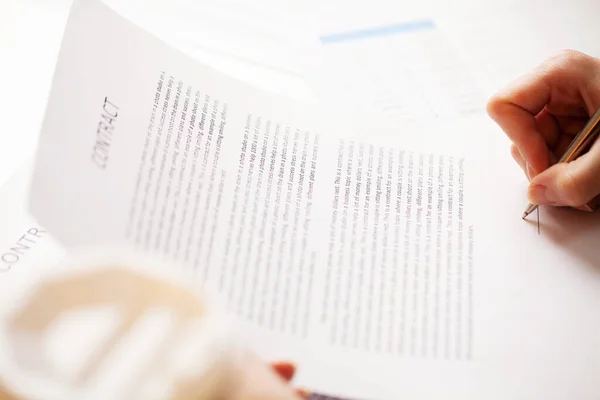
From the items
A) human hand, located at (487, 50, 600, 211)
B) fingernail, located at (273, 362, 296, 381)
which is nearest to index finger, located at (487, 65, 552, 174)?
human hand, located at (487, 50, 600, 211)

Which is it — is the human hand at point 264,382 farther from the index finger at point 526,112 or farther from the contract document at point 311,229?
the index finger at point 526,112

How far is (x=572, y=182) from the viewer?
1.41ft

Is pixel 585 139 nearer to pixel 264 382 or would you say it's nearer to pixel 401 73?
pixel 401 73

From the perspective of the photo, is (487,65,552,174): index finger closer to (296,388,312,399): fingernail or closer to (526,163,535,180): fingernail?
(526,163,535,180): fingernail

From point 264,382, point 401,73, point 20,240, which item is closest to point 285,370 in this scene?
point 264,382

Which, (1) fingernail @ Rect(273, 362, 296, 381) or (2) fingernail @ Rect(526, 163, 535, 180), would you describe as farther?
(2) fingernail @ Rect(526, 163, 535, 180)

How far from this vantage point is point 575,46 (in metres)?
0.59

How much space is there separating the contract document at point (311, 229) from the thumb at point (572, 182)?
3 cm

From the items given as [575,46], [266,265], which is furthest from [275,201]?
[575,46]

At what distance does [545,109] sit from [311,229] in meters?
0.25

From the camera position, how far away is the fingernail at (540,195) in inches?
18.1

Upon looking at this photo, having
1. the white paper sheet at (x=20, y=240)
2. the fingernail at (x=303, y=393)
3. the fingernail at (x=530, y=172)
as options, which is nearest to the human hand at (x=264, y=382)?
the fingernail at (x=303, y=393)

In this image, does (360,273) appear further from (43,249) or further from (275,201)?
(43,249)

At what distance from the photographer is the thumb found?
1.40ft
